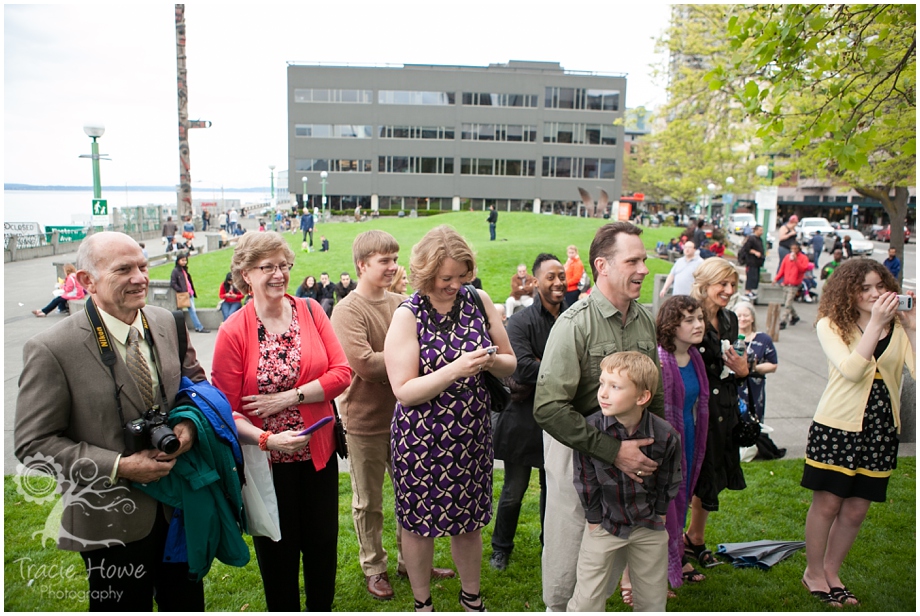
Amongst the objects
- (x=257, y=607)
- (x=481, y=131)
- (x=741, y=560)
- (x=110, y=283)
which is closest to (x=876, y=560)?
(x=741, y=560)

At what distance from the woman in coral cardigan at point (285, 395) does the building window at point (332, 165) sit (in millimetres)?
64282

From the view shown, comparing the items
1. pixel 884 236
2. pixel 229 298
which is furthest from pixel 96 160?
pixel 884 236

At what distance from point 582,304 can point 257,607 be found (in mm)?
2546

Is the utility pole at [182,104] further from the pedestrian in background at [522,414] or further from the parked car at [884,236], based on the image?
the parked car at [884,236]

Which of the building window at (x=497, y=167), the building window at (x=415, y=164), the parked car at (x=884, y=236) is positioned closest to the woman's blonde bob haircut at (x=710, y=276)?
the parked car at (x=884, y=236)

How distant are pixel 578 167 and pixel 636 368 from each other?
67562mm

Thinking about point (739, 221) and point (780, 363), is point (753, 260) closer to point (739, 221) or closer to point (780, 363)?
point (780, 363)

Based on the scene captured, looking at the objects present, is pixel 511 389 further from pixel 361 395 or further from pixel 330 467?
pixel 330 467

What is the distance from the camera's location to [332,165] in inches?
2554

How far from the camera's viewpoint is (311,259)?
20.9 metres

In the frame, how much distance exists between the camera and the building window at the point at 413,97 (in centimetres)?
6456

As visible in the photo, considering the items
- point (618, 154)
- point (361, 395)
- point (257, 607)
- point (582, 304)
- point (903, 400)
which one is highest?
point (618, 154)

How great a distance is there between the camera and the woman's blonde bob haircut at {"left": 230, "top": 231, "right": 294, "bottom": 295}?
311 centimetres

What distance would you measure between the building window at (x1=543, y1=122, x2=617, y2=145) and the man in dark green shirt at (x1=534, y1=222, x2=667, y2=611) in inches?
2628
